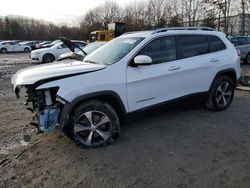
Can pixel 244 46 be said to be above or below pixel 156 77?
above

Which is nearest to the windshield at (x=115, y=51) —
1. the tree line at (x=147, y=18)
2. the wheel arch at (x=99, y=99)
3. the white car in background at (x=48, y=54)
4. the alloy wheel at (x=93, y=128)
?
the wheel arch at (x=99, y=99)

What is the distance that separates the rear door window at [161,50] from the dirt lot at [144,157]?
1.27 metres

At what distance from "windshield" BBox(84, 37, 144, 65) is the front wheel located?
812 millimetres

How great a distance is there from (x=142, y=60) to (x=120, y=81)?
475 mm

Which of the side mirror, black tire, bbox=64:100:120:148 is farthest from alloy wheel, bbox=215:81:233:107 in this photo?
black tire, bbox=64:100:120:148

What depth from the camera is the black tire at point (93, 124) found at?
383 centimetres

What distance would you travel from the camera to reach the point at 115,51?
4590 millimetres

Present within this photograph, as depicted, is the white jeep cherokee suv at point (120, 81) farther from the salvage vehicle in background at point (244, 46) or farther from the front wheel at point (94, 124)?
the salvage vehicle in background at point (244, 46)

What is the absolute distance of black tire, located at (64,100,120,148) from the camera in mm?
3834

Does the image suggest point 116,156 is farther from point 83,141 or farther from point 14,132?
point 14,132

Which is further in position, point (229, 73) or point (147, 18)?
point (147, 18)

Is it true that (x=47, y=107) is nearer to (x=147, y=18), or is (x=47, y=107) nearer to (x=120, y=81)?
(x=120, y=81)

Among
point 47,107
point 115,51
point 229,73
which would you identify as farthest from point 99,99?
point 229,73

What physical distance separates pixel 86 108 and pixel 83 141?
1.73 feet
